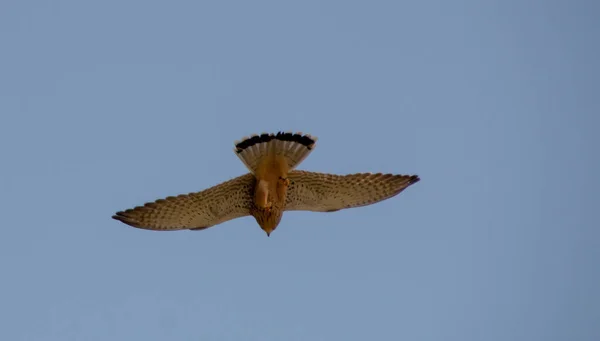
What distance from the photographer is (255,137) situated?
47.1ft

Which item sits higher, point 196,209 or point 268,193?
point 268,193

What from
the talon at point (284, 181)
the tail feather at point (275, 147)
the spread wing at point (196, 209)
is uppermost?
the tail feather at point (275, 147)

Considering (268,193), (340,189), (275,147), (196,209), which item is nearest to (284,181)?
(268,193)

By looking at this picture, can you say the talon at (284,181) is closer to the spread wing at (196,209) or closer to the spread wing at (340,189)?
the spread wing at (340,189)

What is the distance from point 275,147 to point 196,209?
1.33m

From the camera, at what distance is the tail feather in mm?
14367

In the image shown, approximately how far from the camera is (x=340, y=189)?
48.7ft

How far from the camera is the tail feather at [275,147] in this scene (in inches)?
566

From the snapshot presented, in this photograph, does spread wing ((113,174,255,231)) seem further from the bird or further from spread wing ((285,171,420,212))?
spread wing ((285,171,420,212))

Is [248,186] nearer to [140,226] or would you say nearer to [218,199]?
[218,199]

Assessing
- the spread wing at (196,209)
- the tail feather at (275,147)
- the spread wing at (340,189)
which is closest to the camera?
the tail feather at (275,147)

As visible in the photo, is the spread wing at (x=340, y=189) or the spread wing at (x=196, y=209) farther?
the spread wing at (x=340, y=189)

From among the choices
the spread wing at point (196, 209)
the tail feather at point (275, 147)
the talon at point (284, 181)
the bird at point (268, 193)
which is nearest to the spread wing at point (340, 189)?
the bird at point (268, 193)

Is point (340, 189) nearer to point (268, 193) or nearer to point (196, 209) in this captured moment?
point (268, 193)
